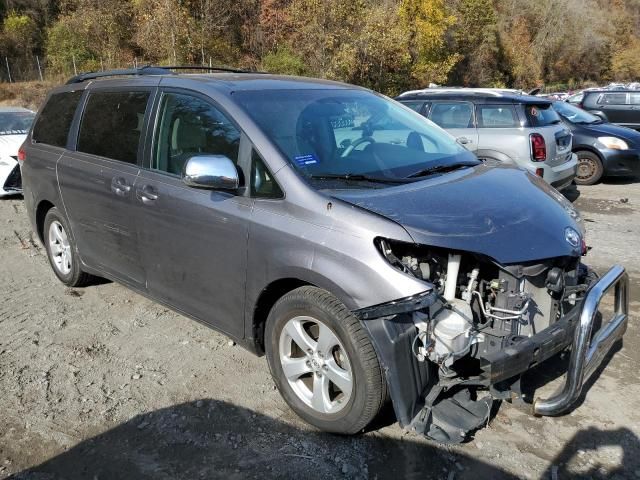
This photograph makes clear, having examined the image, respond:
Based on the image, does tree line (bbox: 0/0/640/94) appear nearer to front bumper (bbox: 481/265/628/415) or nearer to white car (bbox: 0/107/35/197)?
white car (bbox: 0/107/35/197)

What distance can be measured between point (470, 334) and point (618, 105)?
47.5 feet

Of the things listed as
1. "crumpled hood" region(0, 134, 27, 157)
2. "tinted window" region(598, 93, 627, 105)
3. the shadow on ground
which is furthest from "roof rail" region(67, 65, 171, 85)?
"tinted window" region(598, 93, 627, 105)

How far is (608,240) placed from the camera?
670 cm

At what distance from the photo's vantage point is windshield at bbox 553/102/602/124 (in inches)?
434

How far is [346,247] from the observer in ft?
8.77

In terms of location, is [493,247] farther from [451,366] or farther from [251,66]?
[251,66]

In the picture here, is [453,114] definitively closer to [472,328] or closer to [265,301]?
[265,301]

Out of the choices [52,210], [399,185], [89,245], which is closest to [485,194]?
[399,185]

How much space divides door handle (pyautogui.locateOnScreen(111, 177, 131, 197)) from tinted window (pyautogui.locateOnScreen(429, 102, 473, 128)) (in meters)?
6.01

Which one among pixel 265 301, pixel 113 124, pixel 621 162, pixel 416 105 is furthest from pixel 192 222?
pixel 621 162

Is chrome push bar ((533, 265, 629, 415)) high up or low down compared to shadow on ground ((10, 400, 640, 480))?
up

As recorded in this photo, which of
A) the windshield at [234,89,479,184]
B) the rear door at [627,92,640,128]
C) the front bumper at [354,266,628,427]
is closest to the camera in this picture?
the front bumper at [354,266,628,427]

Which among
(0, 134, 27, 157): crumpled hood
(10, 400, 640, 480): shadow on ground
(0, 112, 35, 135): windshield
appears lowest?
(10, 400, 640, 480): shadow on ground

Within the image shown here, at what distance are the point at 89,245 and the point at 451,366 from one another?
3158 millimetres
